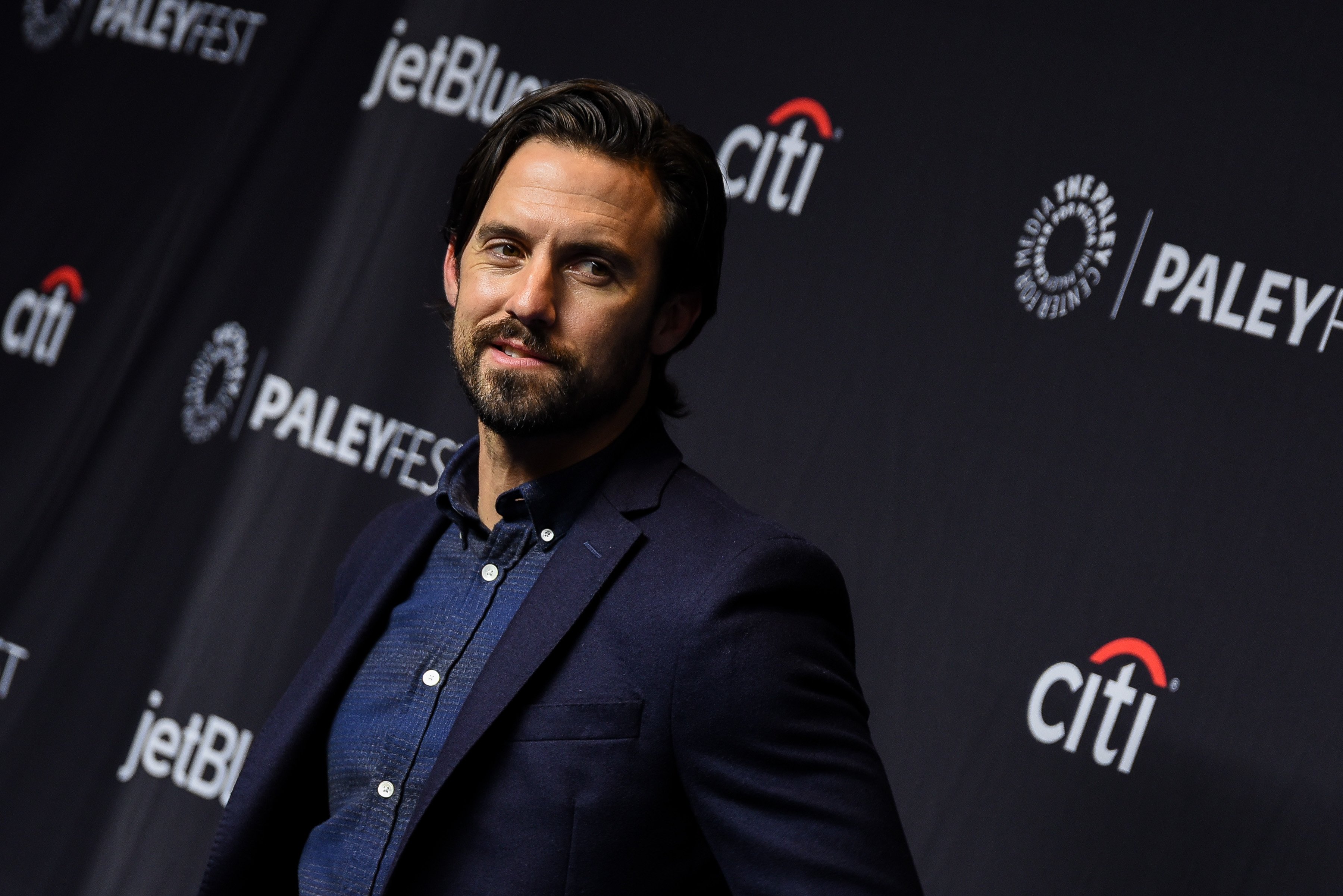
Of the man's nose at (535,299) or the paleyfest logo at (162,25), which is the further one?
the paleyfest logo at (162,25)

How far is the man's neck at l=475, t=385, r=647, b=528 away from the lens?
4.87ft

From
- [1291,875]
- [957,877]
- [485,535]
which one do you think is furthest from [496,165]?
[1291,875]

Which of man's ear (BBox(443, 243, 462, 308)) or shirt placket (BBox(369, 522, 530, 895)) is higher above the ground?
man's ear (BBox(443, 243, 462, 308))

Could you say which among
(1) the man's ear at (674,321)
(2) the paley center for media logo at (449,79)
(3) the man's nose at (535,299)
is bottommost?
(3) the man's nose at (535,299)

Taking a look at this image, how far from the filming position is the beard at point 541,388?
56.8 inches

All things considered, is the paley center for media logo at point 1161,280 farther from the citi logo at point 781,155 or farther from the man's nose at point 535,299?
the man's nose at point 535,299

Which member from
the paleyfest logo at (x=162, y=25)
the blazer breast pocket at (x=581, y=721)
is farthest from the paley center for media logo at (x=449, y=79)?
the blazer breast pocket at (x=581, y=721)

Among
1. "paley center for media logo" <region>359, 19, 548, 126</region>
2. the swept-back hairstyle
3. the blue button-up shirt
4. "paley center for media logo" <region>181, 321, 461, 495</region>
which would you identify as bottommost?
the blue button-up shirt

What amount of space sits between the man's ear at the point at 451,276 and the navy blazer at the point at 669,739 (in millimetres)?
478

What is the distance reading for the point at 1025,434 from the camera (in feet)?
6.75

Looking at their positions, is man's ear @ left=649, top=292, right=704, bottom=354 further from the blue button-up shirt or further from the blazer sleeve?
the blazer sleeve

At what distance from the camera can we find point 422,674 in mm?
1440

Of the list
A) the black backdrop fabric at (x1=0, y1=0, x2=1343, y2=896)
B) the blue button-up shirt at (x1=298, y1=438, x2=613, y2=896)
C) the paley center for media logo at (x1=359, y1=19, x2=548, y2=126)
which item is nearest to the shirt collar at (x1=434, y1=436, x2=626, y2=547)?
the blue button-up shirt at (x1=298, y1=438, x2=613, y2=896)

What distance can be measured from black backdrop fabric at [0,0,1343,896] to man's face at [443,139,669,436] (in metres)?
0.77
